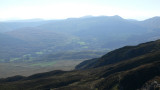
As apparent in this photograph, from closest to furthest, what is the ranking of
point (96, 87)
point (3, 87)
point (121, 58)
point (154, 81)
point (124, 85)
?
point (154, 81), point (124, 85), point (96, 87), point (3, 87), point (121, 58)

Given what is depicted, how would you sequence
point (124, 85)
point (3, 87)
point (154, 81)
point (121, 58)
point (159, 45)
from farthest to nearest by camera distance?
point (121, 58) < point (159, 45) < point (3, 87) < point (124, 85) < point (154, 81)

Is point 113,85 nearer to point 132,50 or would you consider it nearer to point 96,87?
point 96,87

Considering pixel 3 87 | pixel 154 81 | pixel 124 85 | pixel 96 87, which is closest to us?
pixel 154 81

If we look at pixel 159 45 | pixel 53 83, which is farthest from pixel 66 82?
pixel 159 45

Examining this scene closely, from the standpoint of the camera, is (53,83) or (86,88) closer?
(86,88)

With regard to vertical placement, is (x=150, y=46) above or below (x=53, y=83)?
above

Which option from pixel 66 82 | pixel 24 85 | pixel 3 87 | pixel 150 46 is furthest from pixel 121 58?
pixel 3 87

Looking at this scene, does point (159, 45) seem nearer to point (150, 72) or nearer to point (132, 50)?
point (132, 50)

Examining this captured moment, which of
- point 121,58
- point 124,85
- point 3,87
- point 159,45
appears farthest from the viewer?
point 121,58

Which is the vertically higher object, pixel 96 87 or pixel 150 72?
pixel 150 72
